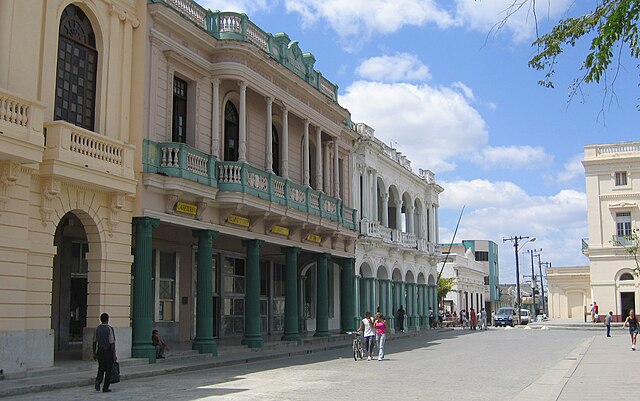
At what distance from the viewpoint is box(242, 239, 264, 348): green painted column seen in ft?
80.3

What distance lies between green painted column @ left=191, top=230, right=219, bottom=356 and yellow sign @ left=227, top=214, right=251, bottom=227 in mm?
1185

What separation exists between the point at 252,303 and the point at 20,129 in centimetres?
1160

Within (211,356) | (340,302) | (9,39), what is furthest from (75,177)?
(340,302)

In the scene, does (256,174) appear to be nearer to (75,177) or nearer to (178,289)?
(178,289)

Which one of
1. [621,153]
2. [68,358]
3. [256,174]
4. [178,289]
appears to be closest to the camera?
[68,358]

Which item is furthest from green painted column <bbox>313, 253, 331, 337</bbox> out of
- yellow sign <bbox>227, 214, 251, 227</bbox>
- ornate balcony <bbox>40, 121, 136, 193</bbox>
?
ornate balcony <bbox>40, 121, 136, 193</bbox>

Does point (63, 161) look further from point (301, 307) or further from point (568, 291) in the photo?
point (568, 291)

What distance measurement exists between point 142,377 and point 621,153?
46.5 metres

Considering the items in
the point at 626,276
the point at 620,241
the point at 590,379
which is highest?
the point at 620,241

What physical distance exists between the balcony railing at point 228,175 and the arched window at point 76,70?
80.1 inches

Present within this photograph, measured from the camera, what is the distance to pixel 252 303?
24.6 metres

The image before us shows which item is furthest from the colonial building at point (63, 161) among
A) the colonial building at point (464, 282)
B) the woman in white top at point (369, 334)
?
the colonial building at point (464, 282)

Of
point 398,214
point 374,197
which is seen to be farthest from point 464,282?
point 374,197

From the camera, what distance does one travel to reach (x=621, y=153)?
54.3 meters
